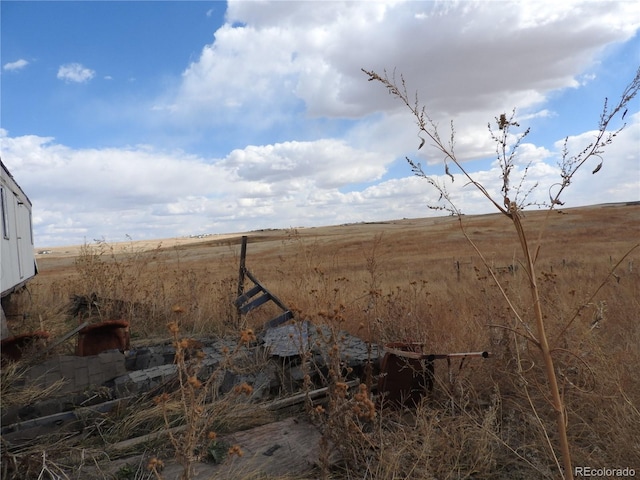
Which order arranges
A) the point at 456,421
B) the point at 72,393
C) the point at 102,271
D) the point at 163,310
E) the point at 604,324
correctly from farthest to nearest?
the point at 102,271
the point at 163,310
the point at 604,324
the point at 72,393
the point at 456,421

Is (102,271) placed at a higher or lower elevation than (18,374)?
higher

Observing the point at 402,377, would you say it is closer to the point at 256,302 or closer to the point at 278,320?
the point at 278,320

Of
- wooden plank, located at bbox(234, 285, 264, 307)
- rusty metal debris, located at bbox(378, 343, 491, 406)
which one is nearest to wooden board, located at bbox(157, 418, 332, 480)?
rusty metal debris, located at bbox(378, 343, 491, 406)

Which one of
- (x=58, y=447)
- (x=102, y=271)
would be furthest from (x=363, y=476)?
(x=102, y=271)

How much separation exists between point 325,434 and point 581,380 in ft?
8.77

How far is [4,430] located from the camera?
362cm

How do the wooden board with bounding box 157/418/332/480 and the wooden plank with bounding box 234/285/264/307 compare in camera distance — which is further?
the wooden plank with bounding box 234/285/264/307

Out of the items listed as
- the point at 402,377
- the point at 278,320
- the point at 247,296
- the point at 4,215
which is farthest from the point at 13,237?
the point at 402,377

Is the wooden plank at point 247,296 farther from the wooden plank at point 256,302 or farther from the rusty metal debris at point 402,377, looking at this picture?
the rusty metal debris at point 402,377

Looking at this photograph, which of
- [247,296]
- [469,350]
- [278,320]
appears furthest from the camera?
[247,296]

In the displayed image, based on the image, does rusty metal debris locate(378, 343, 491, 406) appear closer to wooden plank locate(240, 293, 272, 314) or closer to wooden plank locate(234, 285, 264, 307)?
wooden plank locate(240, 293, 272, 314)

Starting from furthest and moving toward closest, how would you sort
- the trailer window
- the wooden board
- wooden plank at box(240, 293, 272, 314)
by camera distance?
the trailer window → wooden plank at box(240, 293, 272, 314) → the wooden board

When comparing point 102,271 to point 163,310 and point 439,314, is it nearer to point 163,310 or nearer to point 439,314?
point 163,310

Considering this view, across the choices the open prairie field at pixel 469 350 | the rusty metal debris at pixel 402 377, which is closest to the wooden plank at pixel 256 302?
the open prairie field at pixel 469 350
